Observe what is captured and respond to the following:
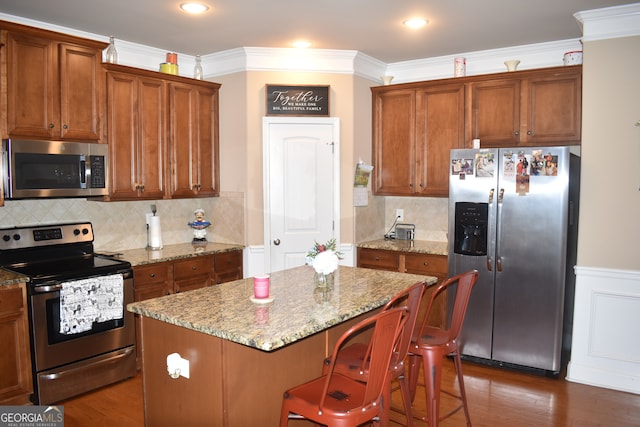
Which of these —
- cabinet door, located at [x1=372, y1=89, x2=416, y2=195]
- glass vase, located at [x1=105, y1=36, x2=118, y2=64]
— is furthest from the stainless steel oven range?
cabinet door, located at [x1=372, y1=89, x2=416, y2=195]

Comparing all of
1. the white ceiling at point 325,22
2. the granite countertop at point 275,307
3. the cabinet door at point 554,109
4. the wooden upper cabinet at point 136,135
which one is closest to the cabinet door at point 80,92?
the wooden upper cabinet at point 136,135

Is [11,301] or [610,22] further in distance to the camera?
[610,22]

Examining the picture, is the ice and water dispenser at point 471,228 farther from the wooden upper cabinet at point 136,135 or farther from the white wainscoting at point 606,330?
the wooden upper cabinet at point 136,135

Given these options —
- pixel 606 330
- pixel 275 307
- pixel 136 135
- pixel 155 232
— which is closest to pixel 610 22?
pixel 606 330

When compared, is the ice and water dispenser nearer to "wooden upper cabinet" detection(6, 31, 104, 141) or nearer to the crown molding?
the crown molding

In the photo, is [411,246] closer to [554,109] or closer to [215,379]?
[554,109]

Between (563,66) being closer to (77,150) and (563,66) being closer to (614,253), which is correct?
(614,253)

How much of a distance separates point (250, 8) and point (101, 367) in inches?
106

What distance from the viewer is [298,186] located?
177 inches

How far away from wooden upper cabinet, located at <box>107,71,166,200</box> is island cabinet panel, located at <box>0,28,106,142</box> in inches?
5.3

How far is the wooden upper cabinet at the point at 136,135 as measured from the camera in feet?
12.5

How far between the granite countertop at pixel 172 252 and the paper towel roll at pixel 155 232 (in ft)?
0.21

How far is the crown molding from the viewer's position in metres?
3.35

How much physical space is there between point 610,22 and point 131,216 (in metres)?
4.04
